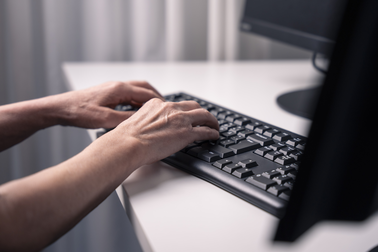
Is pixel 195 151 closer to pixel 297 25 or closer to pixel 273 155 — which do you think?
pixel 273 155

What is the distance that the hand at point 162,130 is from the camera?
44 centimetres

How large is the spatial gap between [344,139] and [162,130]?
0.28 meters

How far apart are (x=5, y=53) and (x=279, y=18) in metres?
1.00

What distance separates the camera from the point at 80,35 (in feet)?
4.31

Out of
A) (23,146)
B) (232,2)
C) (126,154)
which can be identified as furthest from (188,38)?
(126,154)

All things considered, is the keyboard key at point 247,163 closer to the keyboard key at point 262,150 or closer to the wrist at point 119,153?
the keyboard key at point 262,150

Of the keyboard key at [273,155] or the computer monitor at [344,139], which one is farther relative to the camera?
the keyboard key at [273,155]

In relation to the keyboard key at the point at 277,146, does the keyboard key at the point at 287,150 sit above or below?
above

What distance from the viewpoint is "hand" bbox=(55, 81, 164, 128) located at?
2.04ft

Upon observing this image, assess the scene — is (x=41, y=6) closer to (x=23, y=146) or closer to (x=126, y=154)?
(x=23, y=146)

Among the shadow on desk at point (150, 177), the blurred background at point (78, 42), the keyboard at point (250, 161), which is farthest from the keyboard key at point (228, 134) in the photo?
the blurred background at point (78, 42)

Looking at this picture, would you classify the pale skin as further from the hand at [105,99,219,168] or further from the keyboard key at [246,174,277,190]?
the keyboard key at [246,174,277,190]

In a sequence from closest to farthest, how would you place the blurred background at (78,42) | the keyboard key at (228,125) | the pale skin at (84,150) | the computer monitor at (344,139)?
1. the computer monitor at (344,139)
2. the pale skin at (84,150)
3. the keyboard key at (228,125)
4. the blurred background at (78,42)

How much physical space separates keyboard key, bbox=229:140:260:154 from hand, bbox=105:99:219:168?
0.14 ft
